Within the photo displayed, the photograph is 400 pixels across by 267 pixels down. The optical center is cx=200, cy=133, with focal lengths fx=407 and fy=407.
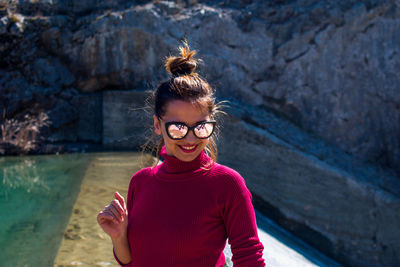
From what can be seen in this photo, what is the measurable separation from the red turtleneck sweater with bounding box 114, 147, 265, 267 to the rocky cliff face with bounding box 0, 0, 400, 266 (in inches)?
188

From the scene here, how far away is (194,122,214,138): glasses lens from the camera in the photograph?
137 centimetres

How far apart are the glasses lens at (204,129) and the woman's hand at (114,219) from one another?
35 cm

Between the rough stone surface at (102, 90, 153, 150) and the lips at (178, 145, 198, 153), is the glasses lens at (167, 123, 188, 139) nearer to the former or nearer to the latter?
the lips at (178, 145, 198, 153)

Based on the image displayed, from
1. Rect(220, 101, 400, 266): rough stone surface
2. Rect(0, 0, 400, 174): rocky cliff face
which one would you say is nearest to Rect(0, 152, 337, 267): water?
Rect(220, 101, 400, 266): rough stone surface

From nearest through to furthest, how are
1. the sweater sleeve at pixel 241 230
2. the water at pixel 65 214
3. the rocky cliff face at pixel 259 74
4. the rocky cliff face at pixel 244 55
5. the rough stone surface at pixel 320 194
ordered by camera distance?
the sweater sleeve at pixel 241 230 < the water at pixel 65 214 < the rough stone surface at pixel 320 194 < the rocky cliff face at pixel 259 74 < the rocky cliff face at pixel 244 55

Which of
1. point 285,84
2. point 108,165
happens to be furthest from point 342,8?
point 108,165

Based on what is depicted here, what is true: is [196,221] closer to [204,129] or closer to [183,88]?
[204,129]

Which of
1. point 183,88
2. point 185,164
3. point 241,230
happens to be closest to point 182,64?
point 183,88

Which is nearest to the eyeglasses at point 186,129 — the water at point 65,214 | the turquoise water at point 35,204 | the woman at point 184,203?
the woman at point 184,203

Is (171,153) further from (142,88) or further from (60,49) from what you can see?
(60,49)

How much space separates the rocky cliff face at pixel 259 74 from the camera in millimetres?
6004

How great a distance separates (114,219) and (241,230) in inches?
17.4

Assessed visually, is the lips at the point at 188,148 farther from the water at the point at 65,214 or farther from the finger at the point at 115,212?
the water at the point at 65,214

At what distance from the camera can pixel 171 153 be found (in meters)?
1.43
